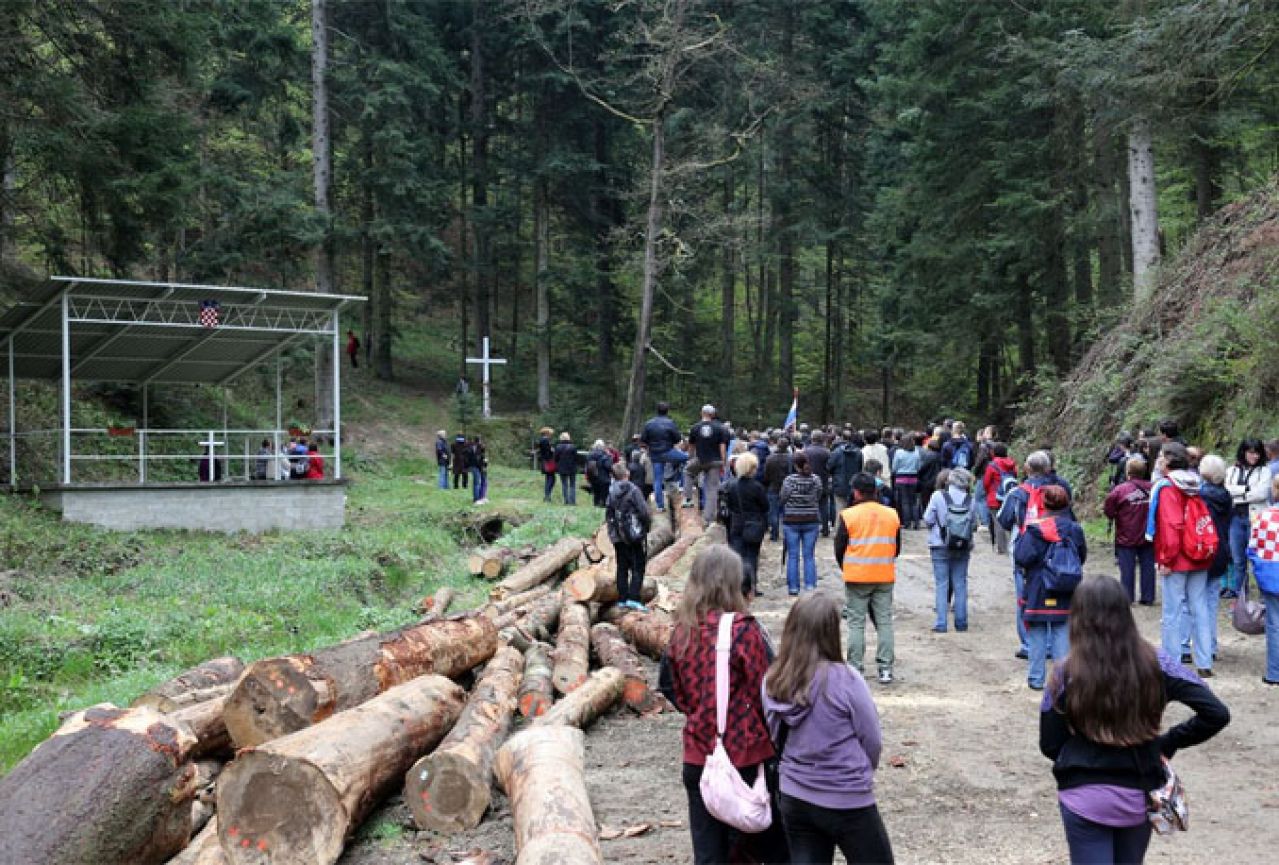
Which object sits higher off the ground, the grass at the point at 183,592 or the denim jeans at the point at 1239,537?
the denim jeans at the point at 1239,537

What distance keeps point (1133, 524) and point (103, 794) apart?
35.5ft

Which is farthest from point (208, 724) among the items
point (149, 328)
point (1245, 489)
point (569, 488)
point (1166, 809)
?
point (569, 488)

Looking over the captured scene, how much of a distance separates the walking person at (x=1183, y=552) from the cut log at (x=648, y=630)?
16.7 feet

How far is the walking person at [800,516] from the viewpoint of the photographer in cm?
1448

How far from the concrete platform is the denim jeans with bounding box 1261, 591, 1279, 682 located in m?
17.2

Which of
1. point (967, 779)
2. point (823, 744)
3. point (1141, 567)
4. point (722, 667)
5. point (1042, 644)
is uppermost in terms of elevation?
point (722, 667)

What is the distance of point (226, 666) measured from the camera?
1027 centimetres

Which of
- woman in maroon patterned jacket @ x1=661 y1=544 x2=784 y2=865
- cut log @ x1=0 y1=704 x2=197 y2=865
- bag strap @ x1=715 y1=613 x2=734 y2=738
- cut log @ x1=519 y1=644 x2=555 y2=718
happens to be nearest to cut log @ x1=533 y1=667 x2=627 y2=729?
cut log @ x1=519 y1=644 x2=555 y2=718

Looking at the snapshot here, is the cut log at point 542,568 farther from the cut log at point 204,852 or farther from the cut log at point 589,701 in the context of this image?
the cut log at point 204,852

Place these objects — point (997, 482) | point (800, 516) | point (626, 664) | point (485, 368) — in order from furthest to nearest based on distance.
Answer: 1. point (485, 368)
2. point (997, 482)
3. point (800, 516)
4. point (626, 664)

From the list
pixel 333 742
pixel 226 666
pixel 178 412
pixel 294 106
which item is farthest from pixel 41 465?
pixel 294 106

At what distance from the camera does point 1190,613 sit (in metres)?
10.3

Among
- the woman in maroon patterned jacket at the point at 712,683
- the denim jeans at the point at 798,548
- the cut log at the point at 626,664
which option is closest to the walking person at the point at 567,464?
the denim jeans at the point at 798,548

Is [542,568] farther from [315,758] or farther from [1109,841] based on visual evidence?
[1109,841]
